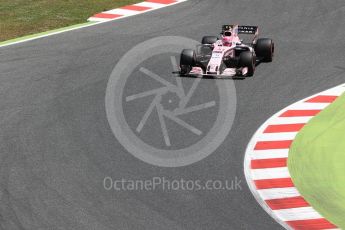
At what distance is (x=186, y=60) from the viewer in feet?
61.0

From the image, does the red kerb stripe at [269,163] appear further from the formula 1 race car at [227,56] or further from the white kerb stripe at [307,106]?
the formula 1 race car at [227,56]

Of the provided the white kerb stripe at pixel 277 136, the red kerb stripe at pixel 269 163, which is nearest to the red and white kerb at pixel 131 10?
the white kerb stripe at pixel 277 136

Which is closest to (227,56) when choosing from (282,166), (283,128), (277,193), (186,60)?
(186,60)

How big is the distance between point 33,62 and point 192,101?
533 cm

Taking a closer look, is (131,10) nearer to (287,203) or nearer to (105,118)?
(105,118)

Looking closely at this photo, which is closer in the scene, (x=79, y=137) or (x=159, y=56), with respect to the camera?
(x=79, y=137)

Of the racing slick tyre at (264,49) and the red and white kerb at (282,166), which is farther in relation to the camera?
the racing slick tyre at (264,49)

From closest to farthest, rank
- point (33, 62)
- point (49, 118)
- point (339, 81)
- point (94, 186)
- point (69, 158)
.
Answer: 1. point (94, 186)
2. point (69, 158)
3. point (49, 118)
4. point (339, 81)
5. point (33, 62)

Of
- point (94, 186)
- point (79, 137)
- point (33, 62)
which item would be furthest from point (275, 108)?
point (33, 62)

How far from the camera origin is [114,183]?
12.7 m

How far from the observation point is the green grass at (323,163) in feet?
39.4

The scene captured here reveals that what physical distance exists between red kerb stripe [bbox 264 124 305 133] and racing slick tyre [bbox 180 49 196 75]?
3828 millimetres

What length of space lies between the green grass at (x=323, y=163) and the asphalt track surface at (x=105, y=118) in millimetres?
953

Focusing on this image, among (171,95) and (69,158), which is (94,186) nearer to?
(69,158)
